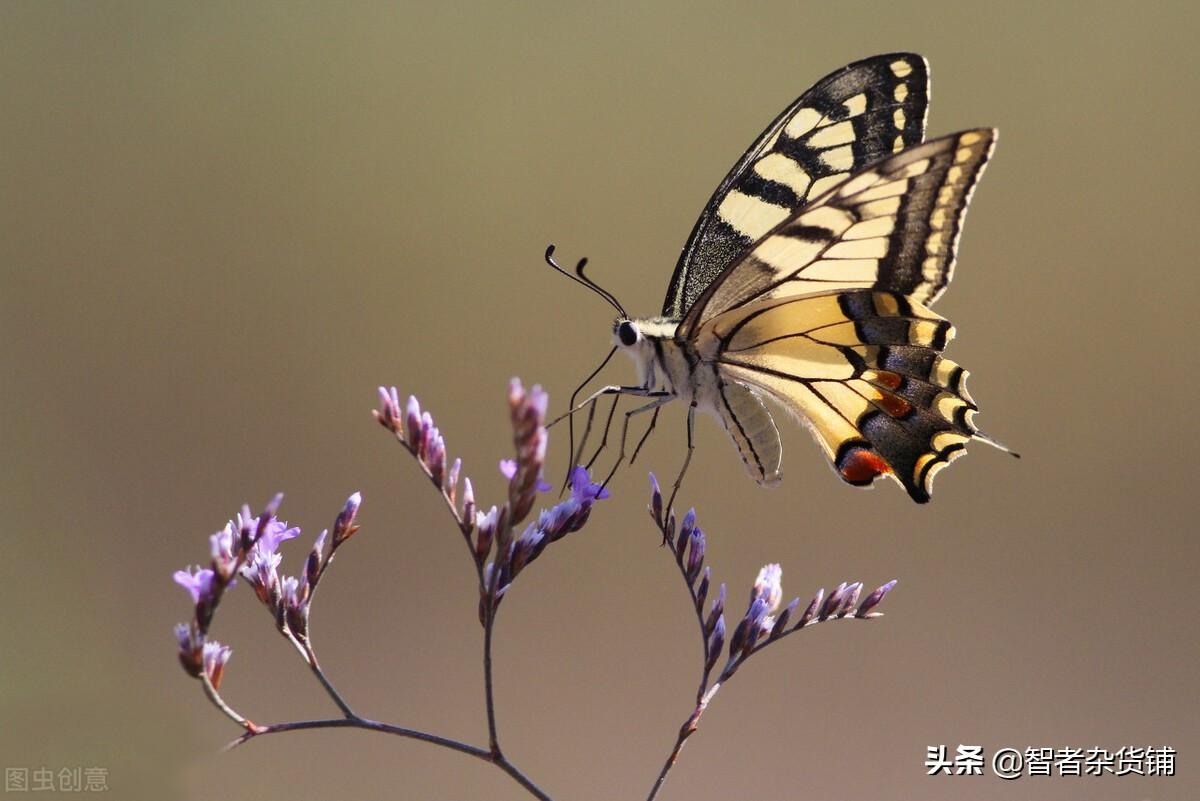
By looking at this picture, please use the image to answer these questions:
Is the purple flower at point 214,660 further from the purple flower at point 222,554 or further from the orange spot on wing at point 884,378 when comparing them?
the orange spot on wing at point 884,378

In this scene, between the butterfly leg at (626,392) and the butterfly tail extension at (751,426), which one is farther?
the butterfly tail extension at (751,426)

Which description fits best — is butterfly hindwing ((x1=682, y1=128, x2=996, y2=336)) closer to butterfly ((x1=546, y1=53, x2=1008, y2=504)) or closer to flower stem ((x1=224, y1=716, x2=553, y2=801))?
butterfly ((x1=546, y1=53, x2=1008, y2=504))

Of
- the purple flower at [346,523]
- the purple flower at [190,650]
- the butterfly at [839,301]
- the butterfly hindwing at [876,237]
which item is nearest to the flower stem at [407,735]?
the purple flower at [190,650]

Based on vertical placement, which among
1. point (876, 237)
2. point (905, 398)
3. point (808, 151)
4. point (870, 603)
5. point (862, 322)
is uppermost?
point (808, 151)

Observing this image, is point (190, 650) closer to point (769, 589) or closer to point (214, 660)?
point (214, 660)

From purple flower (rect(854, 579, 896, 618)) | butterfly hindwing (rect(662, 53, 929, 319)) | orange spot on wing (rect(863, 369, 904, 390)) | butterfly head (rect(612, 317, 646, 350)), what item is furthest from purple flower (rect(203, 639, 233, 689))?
orange spot on wing (rect(863, 369, 904, 390))

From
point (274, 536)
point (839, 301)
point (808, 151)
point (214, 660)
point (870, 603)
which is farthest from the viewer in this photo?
point (808, 151)

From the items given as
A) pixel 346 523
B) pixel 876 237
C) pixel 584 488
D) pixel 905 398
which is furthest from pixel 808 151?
pixel 346 523
